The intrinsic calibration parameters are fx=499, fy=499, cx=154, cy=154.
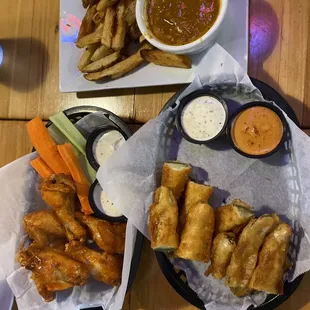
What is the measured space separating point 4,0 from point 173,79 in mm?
753

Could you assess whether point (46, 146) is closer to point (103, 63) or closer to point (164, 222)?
point (103, 63)

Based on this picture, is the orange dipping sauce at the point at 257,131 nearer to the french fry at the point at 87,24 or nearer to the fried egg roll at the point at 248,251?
the fried egg roll at the point at 248,251

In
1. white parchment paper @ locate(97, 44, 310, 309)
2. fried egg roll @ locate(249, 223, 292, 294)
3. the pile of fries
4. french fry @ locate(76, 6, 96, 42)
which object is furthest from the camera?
french fry @ locate(76, 6, 96, 42)

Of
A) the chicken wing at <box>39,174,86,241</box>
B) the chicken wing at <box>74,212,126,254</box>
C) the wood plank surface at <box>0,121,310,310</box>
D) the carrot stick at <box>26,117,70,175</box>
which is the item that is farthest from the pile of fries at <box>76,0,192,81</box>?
the wood plank surface at <box>0,121,310,310</box>

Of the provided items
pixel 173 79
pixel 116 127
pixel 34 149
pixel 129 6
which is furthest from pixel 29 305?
pixel 129 6

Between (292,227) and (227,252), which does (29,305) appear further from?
(292,227)

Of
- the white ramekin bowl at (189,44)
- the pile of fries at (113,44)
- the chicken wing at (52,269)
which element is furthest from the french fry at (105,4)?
the chicken wing at (52,269)

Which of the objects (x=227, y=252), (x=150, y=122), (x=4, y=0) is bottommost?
(x=227, y=252)

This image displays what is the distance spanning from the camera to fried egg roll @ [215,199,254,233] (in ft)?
4.39

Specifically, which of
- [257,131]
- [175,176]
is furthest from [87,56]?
[257,131]

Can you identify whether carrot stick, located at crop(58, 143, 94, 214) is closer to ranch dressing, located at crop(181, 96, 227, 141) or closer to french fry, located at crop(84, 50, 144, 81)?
french fry, located at crop(84, 50, 144, 81)

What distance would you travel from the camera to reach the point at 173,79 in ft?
4.97

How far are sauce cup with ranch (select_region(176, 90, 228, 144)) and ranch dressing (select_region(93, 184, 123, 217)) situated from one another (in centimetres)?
32

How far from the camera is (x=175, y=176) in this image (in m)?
1.40
